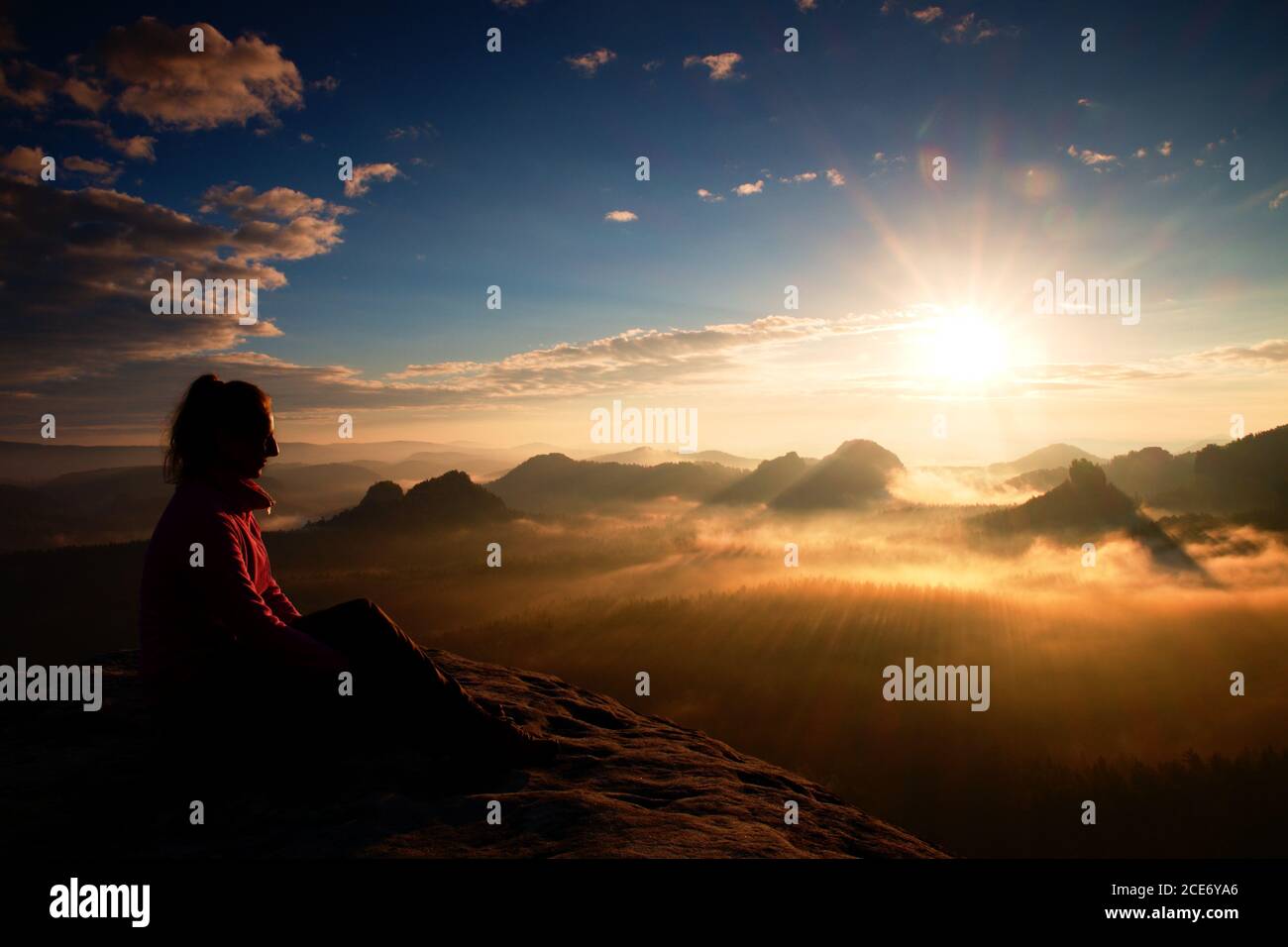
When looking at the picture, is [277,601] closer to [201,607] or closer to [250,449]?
[201,607]

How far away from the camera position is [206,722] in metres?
4.98

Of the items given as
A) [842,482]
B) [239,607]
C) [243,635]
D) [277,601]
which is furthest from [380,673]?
[842,482]

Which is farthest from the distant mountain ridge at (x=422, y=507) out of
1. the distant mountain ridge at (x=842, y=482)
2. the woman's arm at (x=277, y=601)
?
the woman's arm at (x=277, y=601)

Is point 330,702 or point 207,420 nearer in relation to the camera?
point 207,420

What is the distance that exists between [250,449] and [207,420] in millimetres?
364

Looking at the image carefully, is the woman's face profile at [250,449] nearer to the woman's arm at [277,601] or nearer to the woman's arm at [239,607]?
the woman's arm at [239,607]

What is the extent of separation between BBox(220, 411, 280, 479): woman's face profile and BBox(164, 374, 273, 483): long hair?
30mm

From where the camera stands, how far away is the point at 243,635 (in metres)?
4.79

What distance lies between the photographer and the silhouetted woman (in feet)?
15.7

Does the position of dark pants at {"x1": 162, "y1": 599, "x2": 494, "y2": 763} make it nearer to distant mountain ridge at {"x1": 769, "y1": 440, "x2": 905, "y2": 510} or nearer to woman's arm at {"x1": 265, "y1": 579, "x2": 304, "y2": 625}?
woman's arm at {"x1": 265, "y1": 579, "x2": 304, "y2": 625}

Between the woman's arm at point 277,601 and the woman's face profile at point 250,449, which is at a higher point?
the woman's face profile at point 250,449

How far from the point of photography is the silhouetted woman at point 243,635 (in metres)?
4.77

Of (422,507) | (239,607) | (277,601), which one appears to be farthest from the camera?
(422,507)
